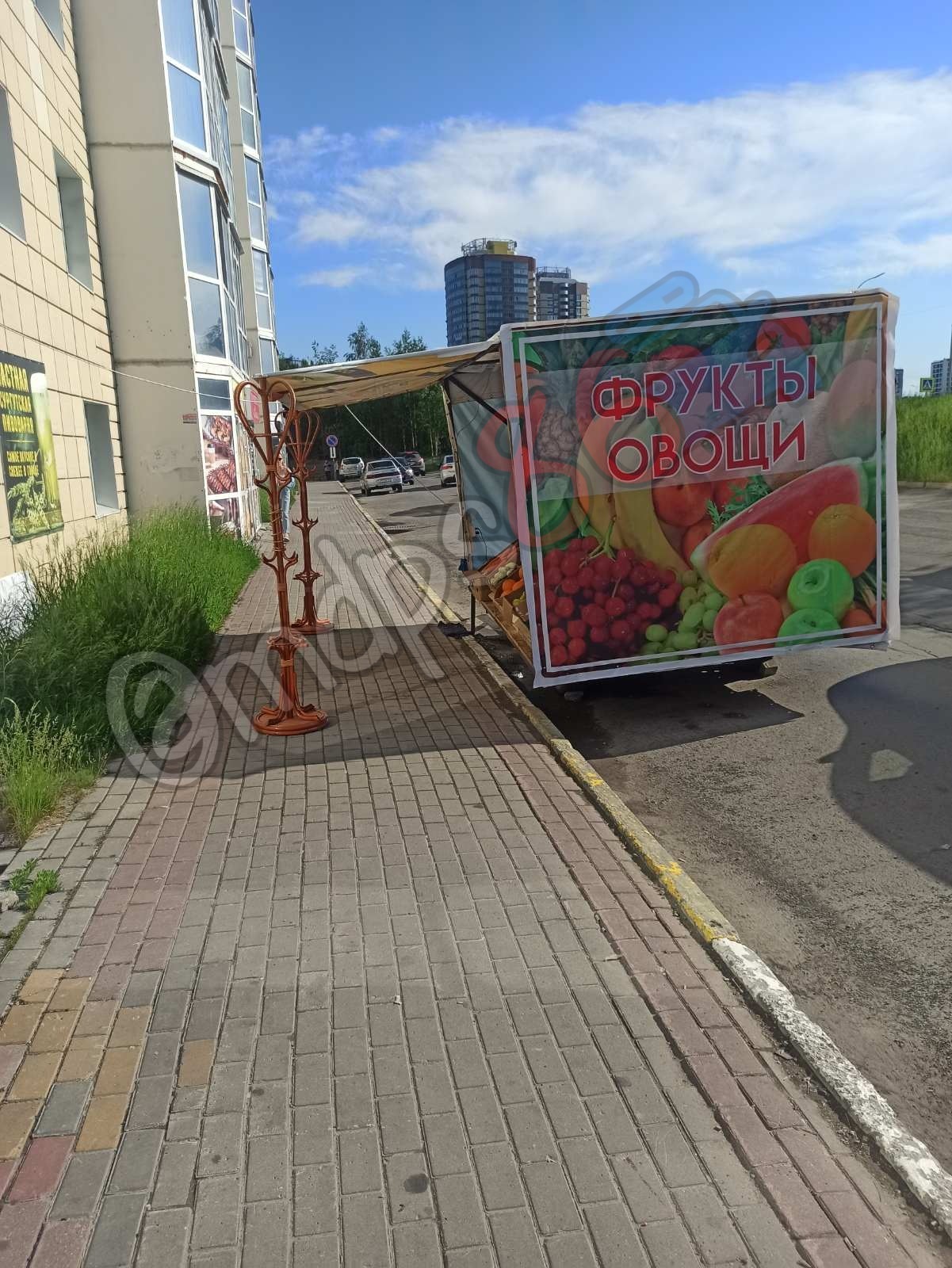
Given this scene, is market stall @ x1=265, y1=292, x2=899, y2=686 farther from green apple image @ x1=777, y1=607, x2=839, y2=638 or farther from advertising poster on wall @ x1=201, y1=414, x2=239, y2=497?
advertising poster on wall @ x1=201, y1=414, x2=239, y2=497

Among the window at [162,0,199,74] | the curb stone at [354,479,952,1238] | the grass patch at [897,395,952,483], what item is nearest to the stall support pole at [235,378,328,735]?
the curb stone at [354,479,952,1238]

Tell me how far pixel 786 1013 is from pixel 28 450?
7.98m

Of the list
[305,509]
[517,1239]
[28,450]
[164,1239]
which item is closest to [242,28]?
[305,509]

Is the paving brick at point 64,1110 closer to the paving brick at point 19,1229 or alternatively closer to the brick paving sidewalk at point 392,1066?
the brick paving sidewalk at point 392,1066

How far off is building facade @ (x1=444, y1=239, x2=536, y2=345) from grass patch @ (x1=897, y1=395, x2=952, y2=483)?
39.5 metres

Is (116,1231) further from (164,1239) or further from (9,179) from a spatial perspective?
(9,179)

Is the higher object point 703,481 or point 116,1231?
point 703,481

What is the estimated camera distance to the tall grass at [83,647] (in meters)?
4.91

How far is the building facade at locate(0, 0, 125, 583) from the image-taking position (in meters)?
7.93

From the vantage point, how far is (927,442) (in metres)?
25.4

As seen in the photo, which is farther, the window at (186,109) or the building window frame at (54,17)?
the window at (186,109)

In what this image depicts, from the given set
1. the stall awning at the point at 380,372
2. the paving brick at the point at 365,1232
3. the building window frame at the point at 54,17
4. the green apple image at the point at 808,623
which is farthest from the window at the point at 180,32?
the paving brick at the point at 365,1232

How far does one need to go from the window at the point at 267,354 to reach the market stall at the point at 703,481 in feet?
87.2

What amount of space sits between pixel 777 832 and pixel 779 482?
2873 mm
